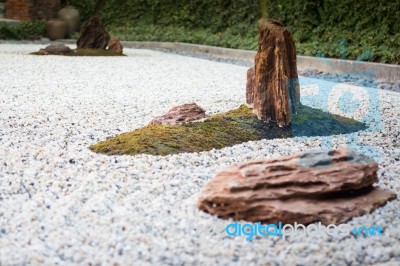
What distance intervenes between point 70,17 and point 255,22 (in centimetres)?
562

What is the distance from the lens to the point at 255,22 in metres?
13.9

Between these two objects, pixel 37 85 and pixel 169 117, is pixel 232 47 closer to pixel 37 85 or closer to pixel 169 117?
pixel 37 85

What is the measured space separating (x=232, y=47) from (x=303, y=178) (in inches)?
414

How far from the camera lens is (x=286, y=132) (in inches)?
177

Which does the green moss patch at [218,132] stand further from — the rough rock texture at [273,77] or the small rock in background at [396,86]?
the small rock in background at [396,86]

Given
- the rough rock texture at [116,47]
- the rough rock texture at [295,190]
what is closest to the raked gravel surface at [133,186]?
the rough rock texture at [295,190]

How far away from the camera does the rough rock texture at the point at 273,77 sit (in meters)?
4.58

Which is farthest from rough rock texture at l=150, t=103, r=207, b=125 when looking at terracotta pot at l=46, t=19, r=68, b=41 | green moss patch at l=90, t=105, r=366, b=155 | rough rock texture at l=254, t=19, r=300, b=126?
terracotta pot at l=46, t=19, r=68, b=41

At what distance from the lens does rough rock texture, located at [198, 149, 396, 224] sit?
2.62 meters

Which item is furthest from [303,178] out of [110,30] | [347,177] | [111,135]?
[110,30]

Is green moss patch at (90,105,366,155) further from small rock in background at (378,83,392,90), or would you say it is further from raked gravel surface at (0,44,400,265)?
small rock in background at (378,83,392,90)

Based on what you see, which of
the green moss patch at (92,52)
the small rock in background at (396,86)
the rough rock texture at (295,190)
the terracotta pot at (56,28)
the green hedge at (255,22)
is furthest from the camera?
the terracotta pot at (56,28)

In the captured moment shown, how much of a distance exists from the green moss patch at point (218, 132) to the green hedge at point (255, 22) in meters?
4.25

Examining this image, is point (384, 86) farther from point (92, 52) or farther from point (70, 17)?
point (70, 17)
